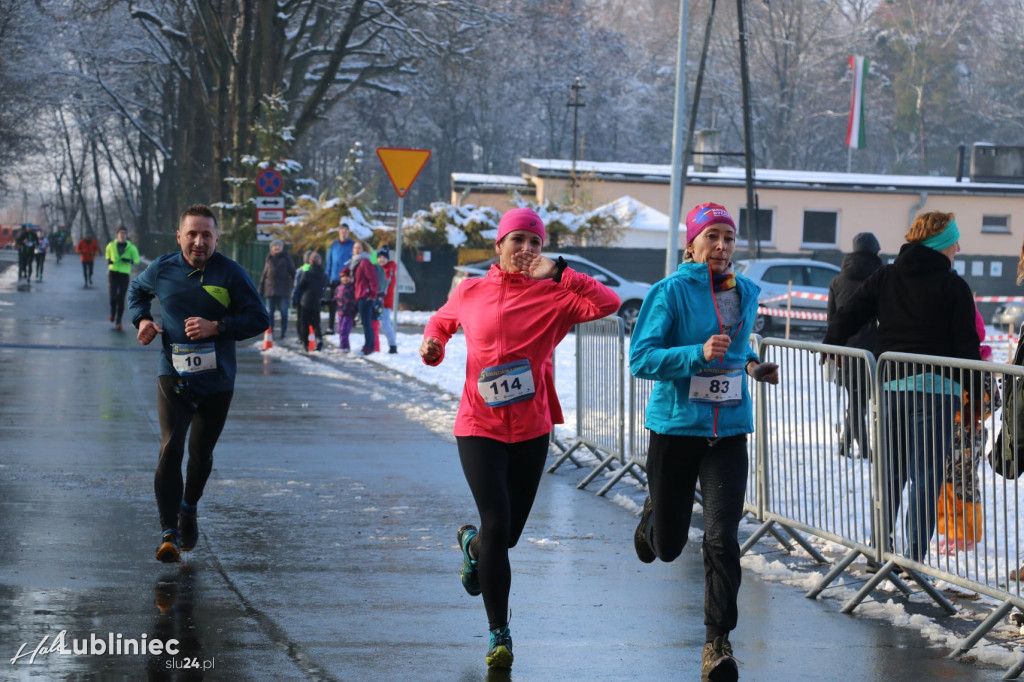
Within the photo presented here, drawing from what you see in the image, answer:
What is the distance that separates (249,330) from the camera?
7465 mm

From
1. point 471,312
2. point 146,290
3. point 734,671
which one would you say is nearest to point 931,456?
point 734,671

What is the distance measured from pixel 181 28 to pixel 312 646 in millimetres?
38118

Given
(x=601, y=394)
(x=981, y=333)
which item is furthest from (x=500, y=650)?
(x=601, y=394)

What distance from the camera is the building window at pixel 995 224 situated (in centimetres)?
4682

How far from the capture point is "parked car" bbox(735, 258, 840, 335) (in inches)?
1230

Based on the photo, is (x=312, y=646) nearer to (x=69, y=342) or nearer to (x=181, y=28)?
(x=69, y=342)

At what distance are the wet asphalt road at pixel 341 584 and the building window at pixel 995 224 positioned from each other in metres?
38.2

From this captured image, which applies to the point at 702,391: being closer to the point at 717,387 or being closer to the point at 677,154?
the point at 717,387

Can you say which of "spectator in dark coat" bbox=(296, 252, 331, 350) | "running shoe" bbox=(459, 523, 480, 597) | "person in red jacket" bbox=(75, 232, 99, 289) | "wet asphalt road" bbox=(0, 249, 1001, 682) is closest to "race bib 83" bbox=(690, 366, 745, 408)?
"wet asphalt road" bbox=(0, 249, 1001, 682)

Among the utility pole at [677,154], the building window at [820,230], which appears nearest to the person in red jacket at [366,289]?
the utility pole at [677,154]

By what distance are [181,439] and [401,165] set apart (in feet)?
51.8

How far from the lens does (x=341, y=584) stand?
22.7ft

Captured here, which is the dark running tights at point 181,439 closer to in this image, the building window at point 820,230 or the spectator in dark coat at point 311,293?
the spectator in dark coat at point 311,293

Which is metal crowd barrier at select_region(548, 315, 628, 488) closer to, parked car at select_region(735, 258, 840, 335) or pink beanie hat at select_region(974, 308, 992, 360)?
pink beanie hat at select_region(974, 308, 992, 360)
